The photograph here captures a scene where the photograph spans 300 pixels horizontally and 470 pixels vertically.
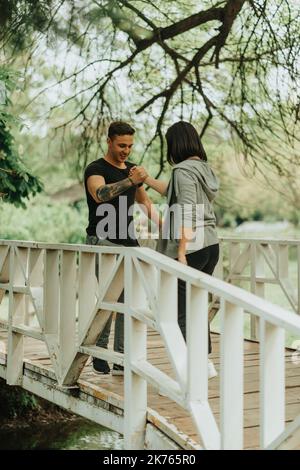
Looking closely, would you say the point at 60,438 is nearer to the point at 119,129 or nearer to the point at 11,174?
the point at 11,174

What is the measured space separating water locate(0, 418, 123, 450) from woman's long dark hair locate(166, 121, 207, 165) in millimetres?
5246

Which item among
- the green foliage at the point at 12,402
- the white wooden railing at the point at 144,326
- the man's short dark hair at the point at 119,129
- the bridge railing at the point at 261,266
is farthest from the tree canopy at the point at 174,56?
the green foliage at the point at 12,402

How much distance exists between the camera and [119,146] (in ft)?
13.8

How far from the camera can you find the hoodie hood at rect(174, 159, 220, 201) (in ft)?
12.6

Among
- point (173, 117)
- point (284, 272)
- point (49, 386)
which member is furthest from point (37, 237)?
point (49, 386)

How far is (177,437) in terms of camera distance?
10.3 ft

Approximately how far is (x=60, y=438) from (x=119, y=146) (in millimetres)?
5516

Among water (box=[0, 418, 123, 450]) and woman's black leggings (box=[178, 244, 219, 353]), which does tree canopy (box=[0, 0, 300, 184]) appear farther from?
water (box=[0, 418, 123, 450])

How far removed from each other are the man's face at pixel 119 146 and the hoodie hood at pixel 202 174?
0.45 metres

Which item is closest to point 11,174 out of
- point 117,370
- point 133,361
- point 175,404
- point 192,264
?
point 117,370

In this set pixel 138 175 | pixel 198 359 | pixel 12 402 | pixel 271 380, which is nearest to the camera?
pixel 271 380

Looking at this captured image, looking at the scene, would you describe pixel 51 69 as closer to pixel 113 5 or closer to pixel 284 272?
pixel 113 5

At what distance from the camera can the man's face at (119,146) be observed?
4.20 meters

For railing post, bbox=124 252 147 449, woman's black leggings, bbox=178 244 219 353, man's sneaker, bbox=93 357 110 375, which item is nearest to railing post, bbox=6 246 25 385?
man's sneaker, bbox=93 357 110 375
